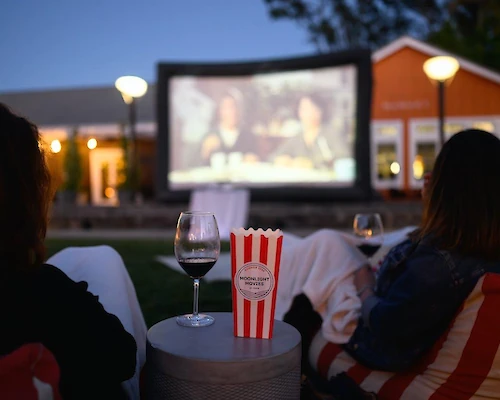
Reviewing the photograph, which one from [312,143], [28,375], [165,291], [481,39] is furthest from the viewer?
[481,39]

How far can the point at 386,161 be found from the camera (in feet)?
46.0

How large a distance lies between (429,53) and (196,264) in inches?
559

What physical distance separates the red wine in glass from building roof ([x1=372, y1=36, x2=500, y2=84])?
13.7m

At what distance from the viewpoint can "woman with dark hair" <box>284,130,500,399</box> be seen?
54.8 inches

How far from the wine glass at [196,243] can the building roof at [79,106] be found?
48.8ft

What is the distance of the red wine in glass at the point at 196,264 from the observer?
48.6 inches

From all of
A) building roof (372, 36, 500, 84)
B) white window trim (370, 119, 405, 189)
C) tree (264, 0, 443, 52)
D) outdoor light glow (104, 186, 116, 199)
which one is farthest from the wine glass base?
tree (264, 0, 443, 52)

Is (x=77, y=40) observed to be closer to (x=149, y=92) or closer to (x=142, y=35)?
(x=142, y=35)

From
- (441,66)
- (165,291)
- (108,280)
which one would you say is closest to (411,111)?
(441,66)

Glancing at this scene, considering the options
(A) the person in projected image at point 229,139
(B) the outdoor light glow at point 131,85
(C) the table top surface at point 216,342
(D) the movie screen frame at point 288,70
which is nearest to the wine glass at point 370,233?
(C) the table top surface at point 216,342

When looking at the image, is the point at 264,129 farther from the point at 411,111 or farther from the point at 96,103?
the point at 96,103

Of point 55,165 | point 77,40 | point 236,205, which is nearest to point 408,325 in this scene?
point 55,165

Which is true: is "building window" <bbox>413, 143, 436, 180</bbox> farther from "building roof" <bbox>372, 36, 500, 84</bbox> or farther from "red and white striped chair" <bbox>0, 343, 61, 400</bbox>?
"red and white striped chair" <bbox>0, 343, 61, 400</bbox>

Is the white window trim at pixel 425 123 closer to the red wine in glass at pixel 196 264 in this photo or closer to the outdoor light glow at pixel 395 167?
the outdoor light glow at pixel 395 167
